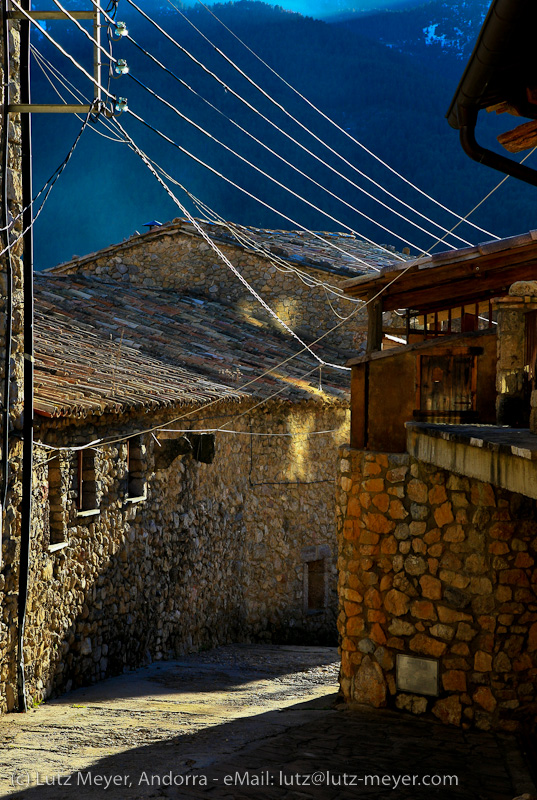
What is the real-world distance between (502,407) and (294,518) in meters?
8.68

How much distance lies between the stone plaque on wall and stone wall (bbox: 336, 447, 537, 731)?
0.18 ft

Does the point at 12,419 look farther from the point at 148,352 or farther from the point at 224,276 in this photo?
the point at 224,276

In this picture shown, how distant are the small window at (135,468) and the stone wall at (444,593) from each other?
3.94m

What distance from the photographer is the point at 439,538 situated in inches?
308

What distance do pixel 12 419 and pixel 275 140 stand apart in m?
51.2

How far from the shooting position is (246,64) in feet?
204

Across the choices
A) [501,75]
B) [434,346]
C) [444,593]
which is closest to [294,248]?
[434,346]

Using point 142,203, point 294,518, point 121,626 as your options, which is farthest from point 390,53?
point 121,626

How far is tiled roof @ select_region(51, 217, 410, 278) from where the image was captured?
1830cm

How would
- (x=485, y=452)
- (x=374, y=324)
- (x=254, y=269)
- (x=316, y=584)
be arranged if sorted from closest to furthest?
(x=485, y=452) → (x=374, y=324) → (x=316, y=584) → (x=254, y=269)

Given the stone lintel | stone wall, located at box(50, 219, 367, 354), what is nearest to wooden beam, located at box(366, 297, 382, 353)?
the stone lintel

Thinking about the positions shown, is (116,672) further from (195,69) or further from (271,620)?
(195,69)

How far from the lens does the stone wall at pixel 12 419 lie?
8125mm

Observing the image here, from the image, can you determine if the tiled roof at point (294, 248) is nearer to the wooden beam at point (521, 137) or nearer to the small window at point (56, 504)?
the small window at point (56, 504)
